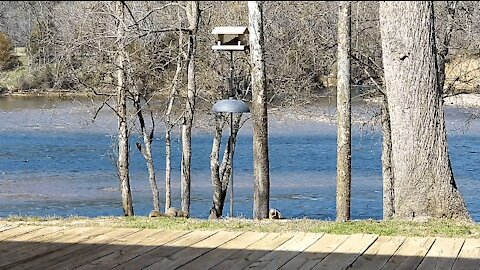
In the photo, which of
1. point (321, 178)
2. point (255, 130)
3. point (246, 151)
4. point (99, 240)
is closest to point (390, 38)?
point (99, 240)

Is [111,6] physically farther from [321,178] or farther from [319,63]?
[321,178]

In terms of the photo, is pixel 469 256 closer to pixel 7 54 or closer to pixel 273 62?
pixel 7 54

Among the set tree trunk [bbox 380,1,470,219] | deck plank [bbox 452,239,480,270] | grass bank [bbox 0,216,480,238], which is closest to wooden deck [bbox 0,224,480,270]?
deck plank [bbox 452,239,480,270]

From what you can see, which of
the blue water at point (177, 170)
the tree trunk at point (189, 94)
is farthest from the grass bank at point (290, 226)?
the blue water at point (177, 170)

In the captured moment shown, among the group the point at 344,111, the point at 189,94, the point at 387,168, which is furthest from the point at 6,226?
the point at 387,168

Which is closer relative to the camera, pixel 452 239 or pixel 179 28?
pixel 452 239

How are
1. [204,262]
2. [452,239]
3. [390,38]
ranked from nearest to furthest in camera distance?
[204,262], [452,239], [390,38]

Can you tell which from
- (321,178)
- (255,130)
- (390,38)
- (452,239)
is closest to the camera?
(452,239)

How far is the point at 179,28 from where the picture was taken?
8.48 meters

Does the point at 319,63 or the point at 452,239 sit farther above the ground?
the point at 319,63

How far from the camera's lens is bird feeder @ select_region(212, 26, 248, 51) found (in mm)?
6977

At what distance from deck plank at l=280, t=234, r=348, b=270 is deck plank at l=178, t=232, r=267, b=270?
0.85 feet

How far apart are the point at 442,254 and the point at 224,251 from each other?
83cm

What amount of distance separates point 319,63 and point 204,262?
22.0ft
